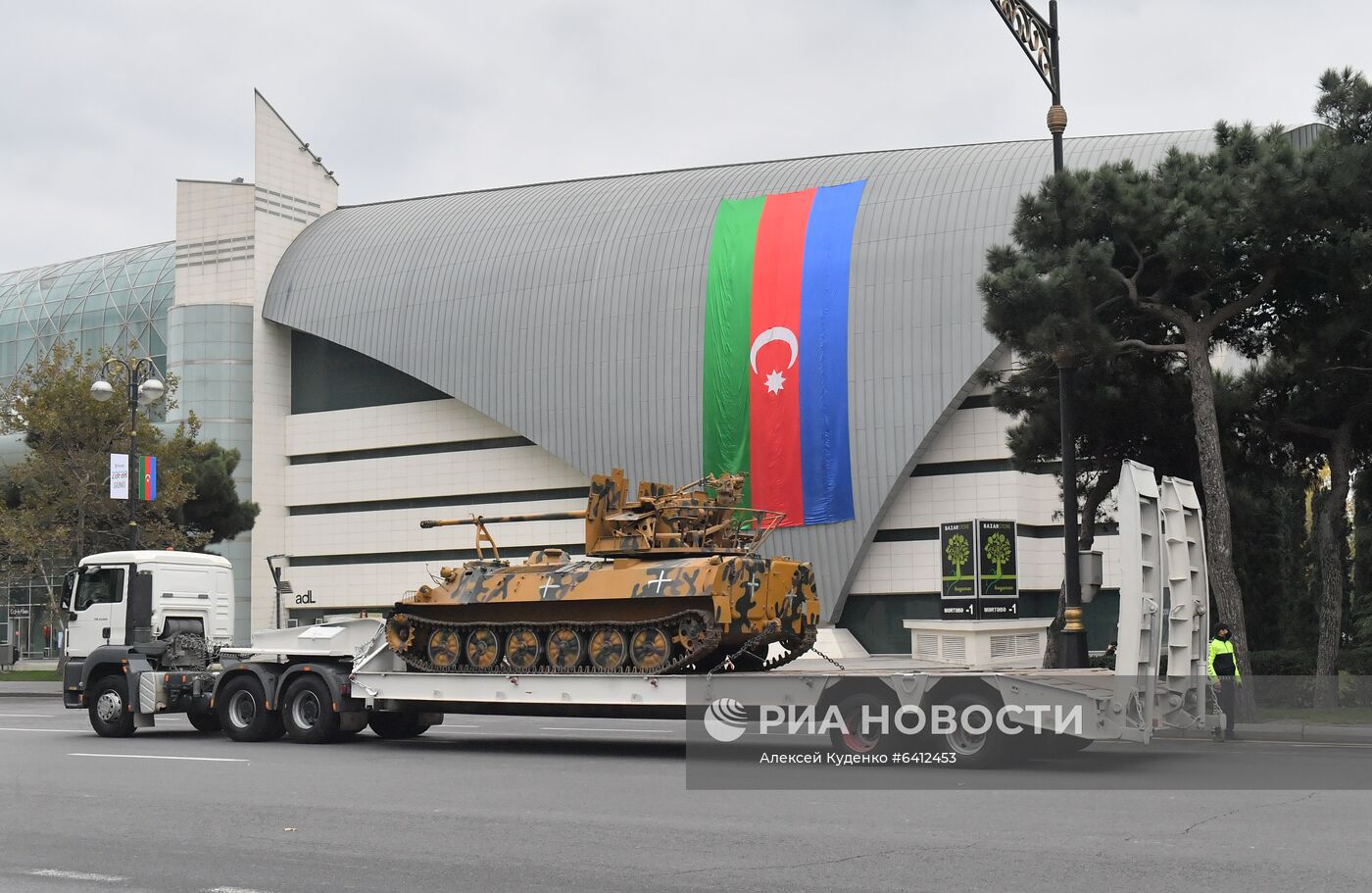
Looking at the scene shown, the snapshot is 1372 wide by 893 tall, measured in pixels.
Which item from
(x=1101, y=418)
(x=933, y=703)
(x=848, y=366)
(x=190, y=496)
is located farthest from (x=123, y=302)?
(x=933, y=703)

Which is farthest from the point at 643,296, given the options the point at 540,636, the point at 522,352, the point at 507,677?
the point at 507,677

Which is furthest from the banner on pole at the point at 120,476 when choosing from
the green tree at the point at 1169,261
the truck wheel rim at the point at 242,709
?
the green tree at the point at 1169,261

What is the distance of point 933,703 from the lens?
14.7 m

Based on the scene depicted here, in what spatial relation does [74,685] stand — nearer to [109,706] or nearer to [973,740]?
[109,706]

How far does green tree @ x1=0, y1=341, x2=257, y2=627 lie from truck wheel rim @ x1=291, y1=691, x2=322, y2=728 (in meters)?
19.4

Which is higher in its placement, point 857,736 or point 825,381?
point 825,381

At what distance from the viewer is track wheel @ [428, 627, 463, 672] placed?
1861 centimetres

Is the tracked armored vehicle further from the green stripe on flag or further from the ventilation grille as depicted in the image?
the green stripe on flag

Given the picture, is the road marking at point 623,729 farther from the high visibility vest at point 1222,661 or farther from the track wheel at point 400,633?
the high visibility vest at point 1222,661

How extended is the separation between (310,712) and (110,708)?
12.6 ft

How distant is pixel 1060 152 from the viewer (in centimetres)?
2041

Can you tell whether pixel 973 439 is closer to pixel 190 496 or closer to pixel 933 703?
pixel 190 496

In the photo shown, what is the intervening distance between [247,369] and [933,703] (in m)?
47.5

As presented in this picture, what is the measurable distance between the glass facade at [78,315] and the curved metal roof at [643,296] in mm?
8357
